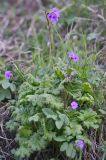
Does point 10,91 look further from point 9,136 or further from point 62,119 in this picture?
point 62,119

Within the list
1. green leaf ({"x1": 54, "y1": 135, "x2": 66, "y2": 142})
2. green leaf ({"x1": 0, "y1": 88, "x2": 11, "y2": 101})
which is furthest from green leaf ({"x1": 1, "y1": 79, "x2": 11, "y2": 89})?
green leaf ({"x1": 54, "y1": 135, "x2": 66, "y2": 142})

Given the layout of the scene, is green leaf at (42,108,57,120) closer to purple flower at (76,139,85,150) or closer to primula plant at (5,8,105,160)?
primula plant at (5,8,105,160)

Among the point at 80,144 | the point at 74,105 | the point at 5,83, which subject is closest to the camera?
the point at 80,144

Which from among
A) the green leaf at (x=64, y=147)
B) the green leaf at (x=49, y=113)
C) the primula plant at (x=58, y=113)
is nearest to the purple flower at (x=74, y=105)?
the primula plant at (x=58, y=113)

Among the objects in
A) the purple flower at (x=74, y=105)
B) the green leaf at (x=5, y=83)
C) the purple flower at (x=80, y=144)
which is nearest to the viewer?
the purple flower at (x=80, y=144)

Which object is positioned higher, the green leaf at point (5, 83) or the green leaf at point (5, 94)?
the green leaf at point (5, 83)

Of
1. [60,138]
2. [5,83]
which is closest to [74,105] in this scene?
[60,138]

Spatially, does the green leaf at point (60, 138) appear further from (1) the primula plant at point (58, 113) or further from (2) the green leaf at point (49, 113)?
(2) the green leaf at point (49, 113)

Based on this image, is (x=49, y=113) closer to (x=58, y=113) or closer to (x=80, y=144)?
(x=58, y=113)

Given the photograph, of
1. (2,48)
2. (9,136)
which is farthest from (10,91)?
(2,48)
